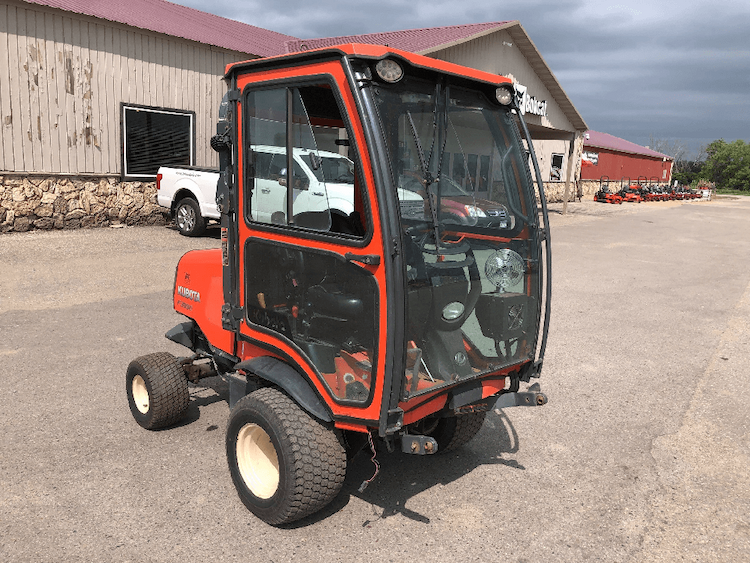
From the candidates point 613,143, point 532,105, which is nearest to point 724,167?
point 613,143

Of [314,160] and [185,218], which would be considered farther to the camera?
[185,218]

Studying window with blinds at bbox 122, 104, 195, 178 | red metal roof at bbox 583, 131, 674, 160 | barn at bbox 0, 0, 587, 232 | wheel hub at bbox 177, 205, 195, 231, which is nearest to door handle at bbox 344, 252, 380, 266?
wheel hub at bbox 177, 205, 195, 231

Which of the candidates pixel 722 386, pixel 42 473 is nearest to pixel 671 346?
pixel 722 386

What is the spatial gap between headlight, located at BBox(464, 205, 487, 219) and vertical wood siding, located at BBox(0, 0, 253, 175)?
12.7 metres

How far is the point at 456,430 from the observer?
4414 millimetres

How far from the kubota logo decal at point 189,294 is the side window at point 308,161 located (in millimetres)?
1358

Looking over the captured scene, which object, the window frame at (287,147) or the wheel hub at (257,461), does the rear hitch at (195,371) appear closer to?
the wheel hub at (257,461)

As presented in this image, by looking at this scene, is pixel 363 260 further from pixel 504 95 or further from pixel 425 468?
pixel 425 468

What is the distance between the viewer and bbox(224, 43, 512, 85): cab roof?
3035 millimetres

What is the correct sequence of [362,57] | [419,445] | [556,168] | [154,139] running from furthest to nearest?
[556,168], [154,139], [419,445], [362,57]

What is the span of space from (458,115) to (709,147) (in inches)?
4322

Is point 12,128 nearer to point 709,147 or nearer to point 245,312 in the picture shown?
point 245,312

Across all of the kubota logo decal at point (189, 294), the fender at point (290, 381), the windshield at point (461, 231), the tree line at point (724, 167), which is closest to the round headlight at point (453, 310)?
the windshield at point (461, 231)

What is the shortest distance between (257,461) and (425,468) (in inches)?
49.5
